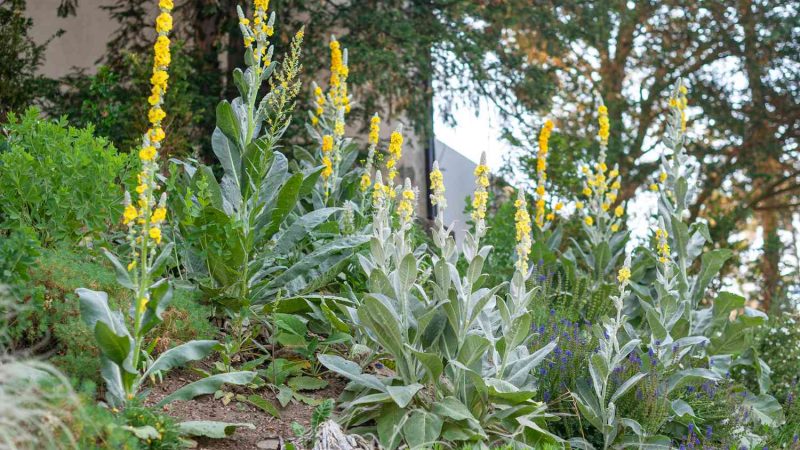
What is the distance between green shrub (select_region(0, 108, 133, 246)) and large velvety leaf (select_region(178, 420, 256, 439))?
125cm

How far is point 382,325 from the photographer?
3.64 m

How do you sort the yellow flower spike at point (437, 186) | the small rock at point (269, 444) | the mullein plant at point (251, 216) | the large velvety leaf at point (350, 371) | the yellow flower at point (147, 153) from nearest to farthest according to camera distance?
the yellow flower at point (147, 153)
the small rock at point (269, 444)
the large velvety leaf at point (350, 371)
the yellow flower spike at point (437, 186)
the mullein plant at point (251, 216)

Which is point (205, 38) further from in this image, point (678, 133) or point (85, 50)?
point (678, 133)

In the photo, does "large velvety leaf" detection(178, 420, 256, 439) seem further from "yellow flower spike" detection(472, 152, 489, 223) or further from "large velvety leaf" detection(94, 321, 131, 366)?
"yellow flower spike" detection(472, 152, 489, 223)

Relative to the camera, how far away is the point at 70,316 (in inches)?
139

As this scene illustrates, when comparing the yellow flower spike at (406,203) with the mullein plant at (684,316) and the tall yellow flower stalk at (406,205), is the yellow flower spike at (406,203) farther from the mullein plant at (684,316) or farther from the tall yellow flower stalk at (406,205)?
the mullein plant at (684,316)

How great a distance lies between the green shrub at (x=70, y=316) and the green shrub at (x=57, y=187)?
7.1 inches

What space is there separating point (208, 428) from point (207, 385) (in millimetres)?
189

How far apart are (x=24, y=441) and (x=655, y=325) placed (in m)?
3.04

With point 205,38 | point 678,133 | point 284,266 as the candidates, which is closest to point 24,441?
point 284,266

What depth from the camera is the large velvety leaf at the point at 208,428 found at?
3180mm

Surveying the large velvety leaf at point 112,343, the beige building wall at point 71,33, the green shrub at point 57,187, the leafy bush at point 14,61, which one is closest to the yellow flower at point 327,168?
the green shrub at point 57,187

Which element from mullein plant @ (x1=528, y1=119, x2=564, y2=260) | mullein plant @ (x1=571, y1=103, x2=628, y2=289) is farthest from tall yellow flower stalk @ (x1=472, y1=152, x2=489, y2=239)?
mullein plant @ (x1=571, y1=103, x2=628, y2=289)

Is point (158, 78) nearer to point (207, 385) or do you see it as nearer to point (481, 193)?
point (207, 385)
